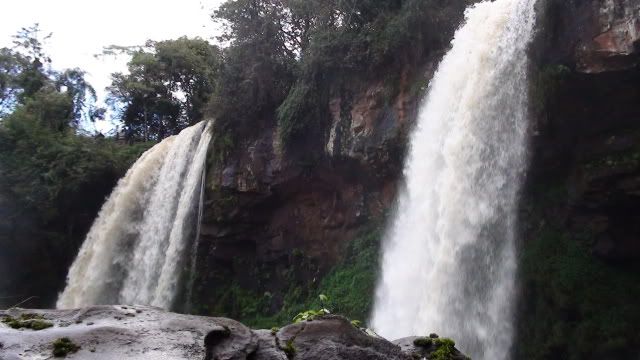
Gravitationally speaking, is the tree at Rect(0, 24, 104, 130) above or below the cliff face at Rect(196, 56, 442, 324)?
above

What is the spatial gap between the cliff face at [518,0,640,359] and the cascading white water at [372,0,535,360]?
0.50 metres

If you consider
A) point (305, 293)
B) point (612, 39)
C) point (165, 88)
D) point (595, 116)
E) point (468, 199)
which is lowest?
point (305, 293)

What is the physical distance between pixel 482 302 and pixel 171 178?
11.7 meters

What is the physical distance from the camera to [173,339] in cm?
344

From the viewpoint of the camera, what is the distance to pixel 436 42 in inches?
566

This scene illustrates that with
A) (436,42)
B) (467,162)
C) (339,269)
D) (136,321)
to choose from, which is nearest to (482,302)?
(467,162)

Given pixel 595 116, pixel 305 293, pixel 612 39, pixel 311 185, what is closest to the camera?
pixel 612 39

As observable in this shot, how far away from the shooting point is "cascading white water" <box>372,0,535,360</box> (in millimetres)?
10281

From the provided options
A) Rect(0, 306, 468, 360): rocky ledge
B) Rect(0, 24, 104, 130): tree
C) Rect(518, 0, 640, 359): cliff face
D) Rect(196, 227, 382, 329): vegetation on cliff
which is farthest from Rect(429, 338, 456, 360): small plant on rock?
Rect(0, 24, 104, 130): tree

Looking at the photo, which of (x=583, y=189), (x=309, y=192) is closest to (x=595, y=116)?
(x=583, y=189)

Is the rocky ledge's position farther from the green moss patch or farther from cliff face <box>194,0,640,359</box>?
cliff face <box>194,0,640,359</box>

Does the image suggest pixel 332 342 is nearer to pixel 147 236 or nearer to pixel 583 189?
pixel 583 189

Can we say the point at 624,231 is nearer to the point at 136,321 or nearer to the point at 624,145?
the point at 624,145

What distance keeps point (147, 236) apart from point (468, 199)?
1084 cm
